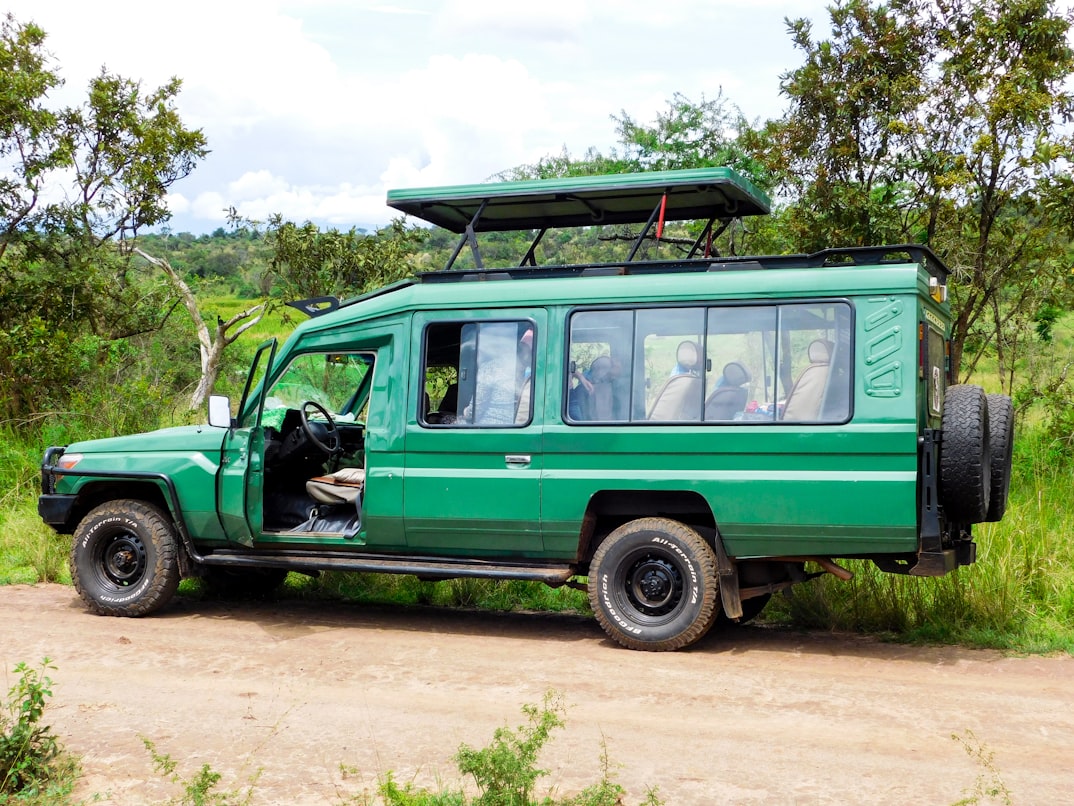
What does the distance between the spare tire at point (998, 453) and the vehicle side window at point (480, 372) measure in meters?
2.87

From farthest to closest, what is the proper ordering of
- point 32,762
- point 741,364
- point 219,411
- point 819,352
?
point 219,411 → point 741,364 → point 819,352 → point 32,762

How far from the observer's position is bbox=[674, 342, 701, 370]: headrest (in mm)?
7043

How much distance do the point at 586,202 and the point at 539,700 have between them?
3715 mm

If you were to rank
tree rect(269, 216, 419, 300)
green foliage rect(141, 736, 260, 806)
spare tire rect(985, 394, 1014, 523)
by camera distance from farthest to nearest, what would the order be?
tree rect(269, 216, 419, 300)
spare tire rect(985, 394, 1014, 523)
green foliage rect(141, 736, 260, 806)

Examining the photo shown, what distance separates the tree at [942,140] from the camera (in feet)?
35.2

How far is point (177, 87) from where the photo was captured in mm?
14617

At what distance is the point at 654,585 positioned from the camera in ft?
23.5

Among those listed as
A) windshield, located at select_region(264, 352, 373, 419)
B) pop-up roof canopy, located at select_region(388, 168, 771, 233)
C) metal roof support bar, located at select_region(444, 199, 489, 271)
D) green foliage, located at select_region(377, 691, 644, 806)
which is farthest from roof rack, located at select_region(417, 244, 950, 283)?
green foliage, located at select_region(377, 691, 644, 806)

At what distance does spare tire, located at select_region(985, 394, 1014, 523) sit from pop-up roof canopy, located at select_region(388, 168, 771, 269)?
2107mm

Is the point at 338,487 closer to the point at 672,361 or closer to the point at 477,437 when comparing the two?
the point at 477,437

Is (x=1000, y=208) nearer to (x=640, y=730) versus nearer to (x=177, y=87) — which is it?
(x=640, y=730)

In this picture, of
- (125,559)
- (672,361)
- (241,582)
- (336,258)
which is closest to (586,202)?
(672,361)

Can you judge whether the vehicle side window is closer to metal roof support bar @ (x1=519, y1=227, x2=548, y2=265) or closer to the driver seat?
the driver seat

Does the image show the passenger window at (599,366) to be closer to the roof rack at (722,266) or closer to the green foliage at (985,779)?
the roof rack at (722,266)
